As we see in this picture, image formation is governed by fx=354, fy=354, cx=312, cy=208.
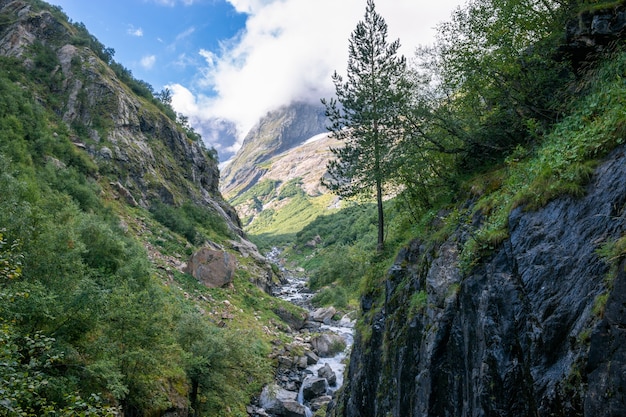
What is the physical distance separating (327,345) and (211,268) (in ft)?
47.1

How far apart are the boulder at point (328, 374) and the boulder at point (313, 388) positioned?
2.67ft

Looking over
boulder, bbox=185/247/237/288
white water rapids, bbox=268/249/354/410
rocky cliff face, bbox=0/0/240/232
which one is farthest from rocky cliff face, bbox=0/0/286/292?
white water rapids, bbox=268/249/354/410

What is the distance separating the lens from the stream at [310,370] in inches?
978

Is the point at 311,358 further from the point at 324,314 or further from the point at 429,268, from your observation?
the point at 429,268

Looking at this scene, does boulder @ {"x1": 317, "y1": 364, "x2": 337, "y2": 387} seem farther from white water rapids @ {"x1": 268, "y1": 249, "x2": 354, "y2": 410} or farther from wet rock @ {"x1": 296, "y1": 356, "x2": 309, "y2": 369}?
wet rock @ {"x1": 296, "y1": 356, "x2": 309, "y2": 369}

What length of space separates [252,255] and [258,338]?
2624 centimetres

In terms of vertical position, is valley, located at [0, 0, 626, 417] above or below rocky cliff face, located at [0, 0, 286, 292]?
below

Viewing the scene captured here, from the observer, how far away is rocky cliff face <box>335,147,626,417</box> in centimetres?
→ 545

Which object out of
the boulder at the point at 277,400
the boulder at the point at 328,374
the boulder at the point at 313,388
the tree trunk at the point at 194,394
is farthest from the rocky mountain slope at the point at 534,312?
the boulder at the point at 328,374

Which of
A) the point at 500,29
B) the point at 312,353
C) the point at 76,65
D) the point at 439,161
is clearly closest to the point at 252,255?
the point at 312,353

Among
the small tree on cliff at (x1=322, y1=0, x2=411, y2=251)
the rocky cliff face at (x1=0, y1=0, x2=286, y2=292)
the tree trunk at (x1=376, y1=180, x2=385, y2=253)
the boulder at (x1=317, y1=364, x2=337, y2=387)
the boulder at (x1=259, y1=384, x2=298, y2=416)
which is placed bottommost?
the boulder at (x1=317, y1=364, x2=337, y2=387)

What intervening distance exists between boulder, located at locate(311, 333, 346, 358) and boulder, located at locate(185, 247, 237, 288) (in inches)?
445

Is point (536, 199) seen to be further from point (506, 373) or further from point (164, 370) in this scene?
point (164, 370)

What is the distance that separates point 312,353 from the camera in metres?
34.2
